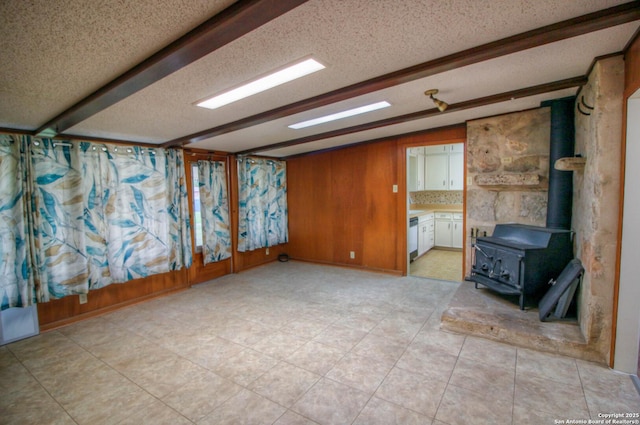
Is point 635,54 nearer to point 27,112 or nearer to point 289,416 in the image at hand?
point 289,416

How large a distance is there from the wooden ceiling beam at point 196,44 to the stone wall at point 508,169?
321 centimetres

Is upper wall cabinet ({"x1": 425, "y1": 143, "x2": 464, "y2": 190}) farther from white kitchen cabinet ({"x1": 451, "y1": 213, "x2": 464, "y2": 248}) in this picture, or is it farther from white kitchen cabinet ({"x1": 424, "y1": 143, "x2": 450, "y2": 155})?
white kitchen cabinet ({"x1": 451, "y1": 213, "x2": 464, "y2": 248})

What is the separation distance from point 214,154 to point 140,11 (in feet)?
11.9

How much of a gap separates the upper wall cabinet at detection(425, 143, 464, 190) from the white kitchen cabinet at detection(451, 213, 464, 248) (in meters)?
0.65

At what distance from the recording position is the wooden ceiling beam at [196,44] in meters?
1.20

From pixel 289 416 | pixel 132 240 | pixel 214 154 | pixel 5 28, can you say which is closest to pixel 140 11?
pixel 5 28

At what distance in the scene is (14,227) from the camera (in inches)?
113

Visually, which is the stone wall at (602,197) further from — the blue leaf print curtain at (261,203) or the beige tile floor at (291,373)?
the blue leaf print curtain at (261,203)

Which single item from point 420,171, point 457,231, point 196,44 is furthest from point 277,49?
point 457,231

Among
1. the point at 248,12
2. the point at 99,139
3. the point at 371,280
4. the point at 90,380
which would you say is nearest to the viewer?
the point at 248,12

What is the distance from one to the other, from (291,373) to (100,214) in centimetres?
295

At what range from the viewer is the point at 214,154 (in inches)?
187

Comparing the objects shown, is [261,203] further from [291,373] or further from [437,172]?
[437,172]

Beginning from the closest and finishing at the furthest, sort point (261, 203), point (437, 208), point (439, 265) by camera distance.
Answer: point (439, 265) < point (261, 203) < point (437, 208)
